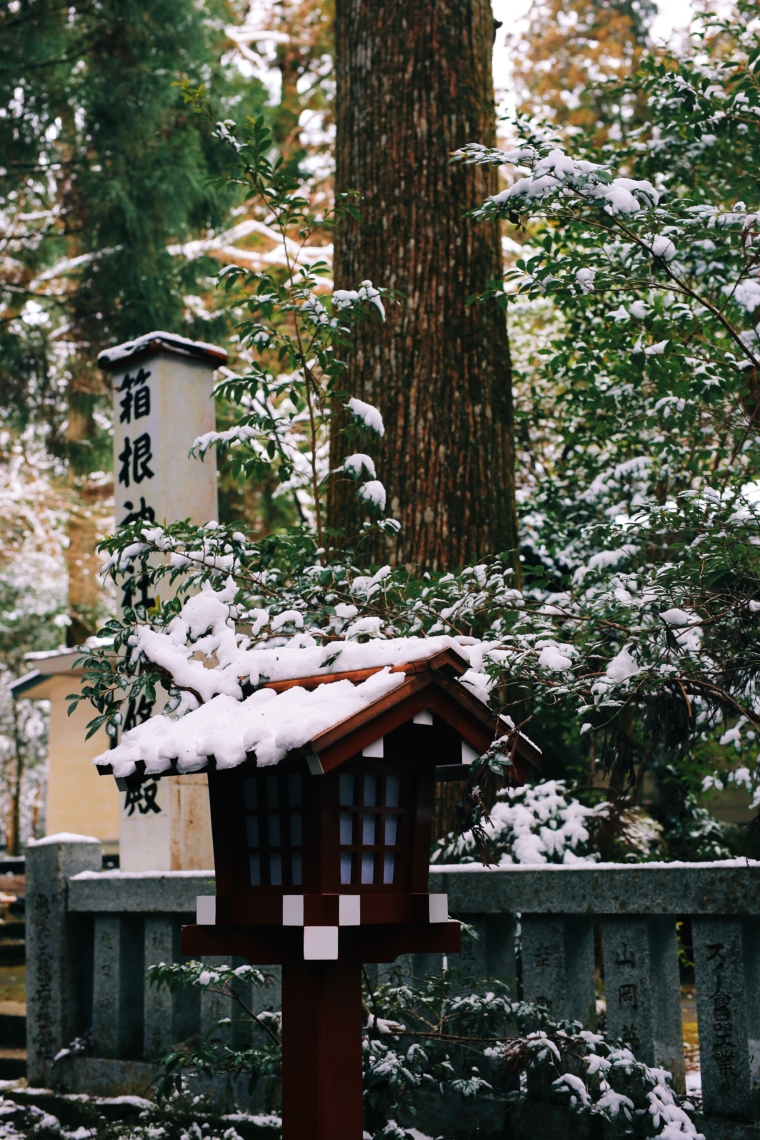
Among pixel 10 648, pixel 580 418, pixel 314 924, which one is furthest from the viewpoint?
pixel 10 648

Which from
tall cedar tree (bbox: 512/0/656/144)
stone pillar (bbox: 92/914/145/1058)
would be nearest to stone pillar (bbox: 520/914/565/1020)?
stone pillar (bbox: 92/914/145/1058)

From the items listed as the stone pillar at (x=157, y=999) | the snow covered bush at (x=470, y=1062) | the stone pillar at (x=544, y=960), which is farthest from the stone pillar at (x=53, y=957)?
the stone pillar at (x=544, y=960)

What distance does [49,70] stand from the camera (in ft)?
37.4

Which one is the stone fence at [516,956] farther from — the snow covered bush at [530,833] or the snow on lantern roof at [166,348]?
the snow on lantern roof at [166,348]

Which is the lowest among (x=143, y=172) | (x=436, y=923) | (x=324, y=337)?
(x=436, y=923)

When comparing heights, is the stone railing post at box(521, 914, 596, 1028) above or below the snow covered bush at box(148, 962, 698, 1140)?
above

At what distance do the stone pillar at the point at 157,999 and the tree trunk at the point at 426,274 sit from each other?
2.16m

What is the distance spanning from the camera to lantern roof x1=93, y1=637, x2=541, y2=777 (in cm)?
259

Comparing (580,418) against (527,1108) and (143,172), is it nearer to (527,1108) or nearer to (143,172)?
(527,1108)

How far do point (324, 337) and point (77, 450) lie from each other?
34.6 feet

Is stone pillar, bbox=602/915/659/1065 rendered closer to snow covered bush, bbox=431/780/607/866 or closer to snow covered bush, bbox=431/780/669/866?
snow covered bush, bbox=431/780/669/866

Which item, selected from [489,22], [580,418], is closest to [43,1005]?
[580,418]

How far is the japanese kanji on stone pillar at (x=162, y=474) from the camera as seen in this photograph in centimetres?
632

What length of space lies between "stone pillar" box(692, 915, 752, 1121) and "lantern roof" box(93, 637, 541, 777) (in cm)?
117
